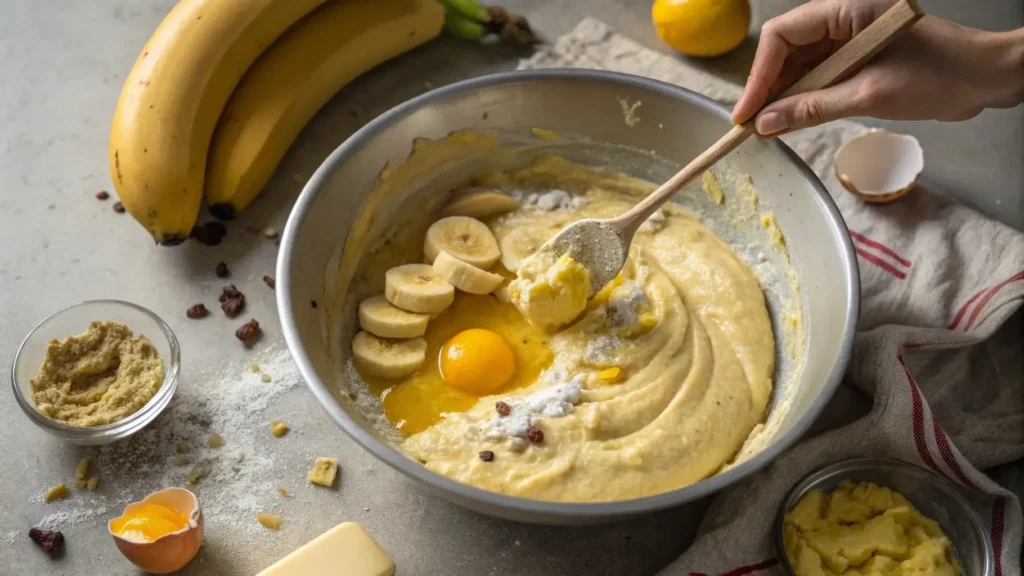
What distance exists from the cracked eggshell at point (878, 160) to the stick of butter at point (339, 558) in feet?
8.33

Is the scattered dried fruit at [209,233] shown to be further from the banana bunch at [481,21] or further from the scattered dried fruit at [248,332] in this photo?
the banana bunch at [481,21]

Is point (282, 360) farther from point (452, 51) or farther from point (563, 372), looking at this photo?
point (452, 51)

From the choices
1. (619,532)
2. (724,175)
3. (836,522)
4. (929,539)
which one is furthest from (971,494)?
(724,175)

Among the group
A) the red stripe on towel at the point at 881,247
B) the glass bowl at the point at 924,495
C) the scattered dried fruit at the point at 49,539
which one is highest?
the red stripe on towel at the point at 881,247

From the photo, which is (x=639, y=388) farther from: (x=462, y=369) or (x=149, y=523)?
(x=149, y=523)

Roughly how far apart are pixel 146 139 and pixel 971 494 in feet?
11.4

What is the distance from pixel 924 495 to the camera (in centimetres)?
293

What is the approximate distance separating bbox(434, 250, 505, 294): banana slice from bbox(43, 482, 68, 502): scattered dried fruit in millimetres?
1565

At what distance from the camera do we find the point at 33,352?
10.2 feet

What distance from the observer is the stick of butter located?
257 centimetres

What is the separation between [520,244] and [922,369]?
166cm

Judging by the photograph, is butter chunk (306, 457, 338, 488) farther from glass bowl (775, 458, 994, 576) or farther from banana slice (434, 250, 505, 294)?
glass bowl (775, 458, 994, 576)

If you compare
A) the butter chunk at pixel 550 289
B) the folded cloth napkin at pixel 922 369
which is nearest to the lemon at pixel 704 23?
the folded cloth napkin at pixel 922 369

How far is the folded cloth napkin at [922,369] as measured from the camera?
2.86 m
